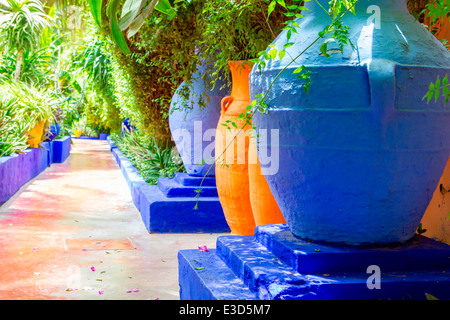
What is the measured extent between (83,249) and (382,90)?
10.7 ft

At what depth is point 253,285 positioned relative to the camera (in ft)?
7.00

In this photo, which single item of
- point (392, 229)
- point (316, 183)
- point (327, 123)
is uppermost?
point (327, 123)

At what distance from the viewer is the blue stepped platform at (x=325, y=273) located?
2.00 meters

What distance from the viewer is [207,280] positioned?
2.32 m

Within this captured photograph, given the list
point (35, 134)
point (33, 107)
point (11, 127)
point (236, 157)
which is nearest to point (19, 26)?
point (33, 107)

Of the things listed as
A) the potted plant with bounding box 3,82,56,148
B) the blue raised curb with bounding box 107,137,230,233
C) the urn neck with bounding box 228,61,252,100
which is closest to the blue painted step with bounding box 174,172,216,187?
the blue raised curb with bounding box 107,137,230,233

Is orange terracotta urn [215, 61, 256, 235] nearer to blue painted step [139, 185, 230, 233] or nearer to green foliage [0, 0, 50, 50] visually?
blue painted step [139, 185, 230, 233]

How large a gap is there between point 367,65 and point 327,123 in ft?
0.90

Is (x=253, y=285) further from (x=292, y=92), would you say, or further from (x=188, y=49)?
(x=188, y=49)

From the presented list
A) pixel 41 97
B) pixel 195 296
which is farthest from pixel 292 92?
pixel 41 97

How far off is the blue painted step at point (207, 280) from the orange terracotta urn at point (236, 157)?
133 cm

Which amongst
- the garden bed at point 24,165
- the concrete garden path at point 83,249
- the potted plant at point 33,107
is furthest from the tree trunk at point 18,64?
the concrete garden path at point 83,249

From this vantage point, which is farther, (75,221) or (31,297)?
(75,221)

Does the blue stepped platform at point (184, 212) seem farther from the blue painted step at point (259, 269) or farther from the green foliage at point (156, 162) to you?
the blue painted step at point (259, 269)
